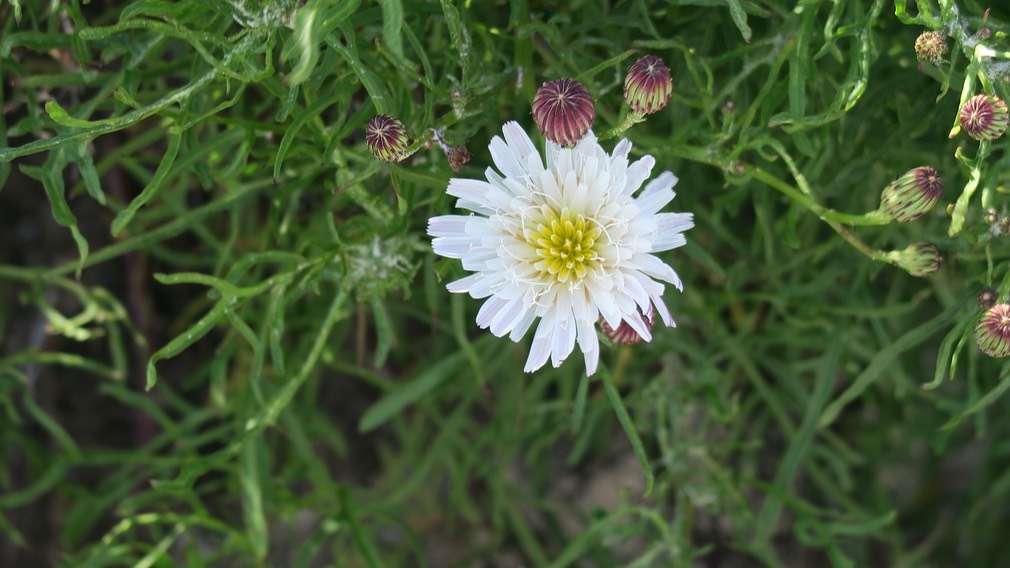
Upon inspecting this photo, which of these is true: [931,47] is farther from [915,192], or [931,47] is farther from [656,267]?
[656,267]

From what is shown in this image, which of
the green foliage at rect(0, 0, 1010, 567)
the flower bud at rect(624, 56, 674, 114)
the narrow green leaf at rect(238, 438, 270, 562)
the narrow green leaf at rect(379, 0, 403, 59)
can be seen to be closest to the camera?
the narrow green leaf at rect(379, 0, 403, 59)

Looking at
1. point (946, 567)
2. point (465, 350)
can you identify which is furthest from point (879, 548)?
point (465, 350)

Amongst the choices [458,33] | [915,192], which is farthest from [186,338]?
[915,192]

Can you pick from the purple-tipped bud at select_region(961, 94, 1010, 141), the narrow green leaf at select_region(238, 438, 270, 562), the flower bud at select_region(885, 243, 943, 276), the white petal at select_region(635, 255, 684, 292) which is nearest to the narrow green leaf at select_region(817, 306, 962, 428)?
the flower bud at select_region(885, 243, 943, 276)

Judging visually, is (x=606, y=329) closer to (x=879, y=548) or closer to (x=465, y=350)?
(x=465, y=350)

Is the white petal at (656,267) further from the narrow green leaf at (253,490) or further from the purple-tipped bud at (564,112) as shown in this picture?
the narrow green leaf at (253,490)

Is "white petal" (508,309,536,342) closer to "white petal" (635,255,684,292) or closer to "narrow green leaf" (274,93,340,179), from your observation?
"white petal" (635,255,684,292)

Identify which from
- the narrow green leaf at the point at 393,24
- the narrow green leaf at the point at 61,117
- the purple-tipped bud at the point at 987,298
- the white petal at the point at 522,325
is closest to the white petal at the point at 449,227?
the white petal at the point at 522,325
